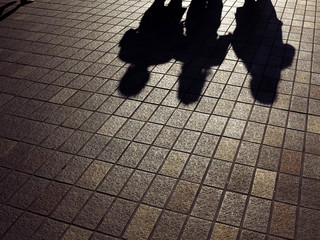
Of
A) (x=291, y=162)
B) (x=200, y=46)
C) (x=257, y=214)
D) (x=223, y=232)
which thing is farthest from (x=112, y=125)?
(x=200, y=46)

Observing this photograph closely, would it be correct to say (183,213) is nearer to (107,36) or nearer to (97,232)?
(97,232)

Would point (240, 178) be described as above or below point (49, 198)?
below

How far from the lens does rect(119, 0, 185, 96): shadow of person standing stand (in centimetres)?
521

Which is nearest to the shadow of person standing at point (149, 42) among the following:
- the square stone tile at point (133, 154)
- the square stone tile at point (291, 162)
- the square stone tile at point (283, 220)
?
the square stone tile at point (133, 154)

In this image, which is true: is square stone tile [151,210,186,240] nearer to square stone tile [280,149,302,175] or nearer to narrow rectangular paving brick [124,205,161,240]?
narrow rectangular paving brick [124,205,161,240]

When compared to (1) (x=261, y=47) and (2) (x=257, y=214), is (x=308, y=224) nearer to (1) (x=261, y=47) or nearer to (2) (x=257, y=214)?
(2) (x=257, y=214)

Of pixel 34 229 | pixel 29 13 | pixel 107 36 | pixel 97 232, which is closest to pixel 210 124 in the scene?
pixel 97 232

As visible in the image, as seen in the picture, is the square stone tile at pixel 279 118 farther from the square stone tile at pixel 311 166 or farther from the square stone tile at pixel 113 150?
the square stone tile at pixel 113 150

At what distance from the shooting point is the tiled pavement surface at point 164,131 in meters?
3.09

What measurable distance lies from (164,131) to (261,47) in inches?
118

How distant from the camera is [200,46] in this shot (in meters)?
5.98

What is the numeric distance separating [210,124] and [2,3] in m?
7.92

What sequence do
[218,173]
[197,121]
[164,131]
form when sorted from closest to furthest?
1. [218,173]
2. [164,131]
3. [197,121]

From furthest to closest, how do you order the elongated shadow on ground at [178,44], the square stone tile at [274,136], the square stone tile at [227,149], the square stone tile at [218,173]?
1. the elongated shadow on ground at [178,44]
2. the square stone tile at [274,136]
3. the square stone tile at [227,149]
4. the square stone tile at [218,173]
